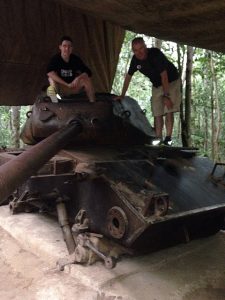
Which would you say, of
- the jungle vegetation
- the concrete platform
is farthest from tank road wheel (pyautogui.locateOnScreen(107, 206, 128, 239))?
the jungle vegetation

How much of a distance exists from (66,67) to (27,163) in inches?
128

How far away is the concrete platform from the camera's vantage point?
335 centimetres

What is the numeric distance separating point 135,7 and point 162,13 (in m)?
0.25

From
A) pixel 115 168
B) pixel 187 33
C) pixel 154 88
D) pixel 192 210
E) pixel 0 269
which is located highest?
pixel 187 33

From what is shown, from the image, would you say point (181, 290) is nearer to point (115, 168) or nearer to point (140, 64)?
point (115, 168)

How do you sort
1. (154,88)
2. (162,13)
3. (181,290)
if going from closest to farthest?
(181,290) < (162,13) < (154,88)

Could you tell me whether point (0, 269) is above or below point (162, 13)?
below

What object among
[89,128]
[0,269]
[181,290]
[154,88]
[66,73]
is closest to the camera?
[181,290]

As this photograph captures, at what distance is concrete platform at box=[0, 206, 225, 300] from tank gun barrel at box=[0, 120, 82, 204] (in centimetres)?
110

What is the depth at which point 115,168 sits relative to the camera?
398cm

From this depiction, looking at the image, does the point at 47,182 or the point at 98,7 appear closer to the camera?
the point at 47,182

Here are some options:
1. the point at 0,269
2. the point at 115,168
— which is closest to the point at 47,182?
the point at 115,168

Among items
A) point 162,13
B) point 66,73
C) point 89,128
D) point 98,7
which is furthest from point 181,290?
point 66,73

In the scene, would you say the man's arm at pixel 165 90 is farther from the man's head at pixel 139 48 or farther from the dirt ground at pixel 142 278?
the dirt ground at pixel 142 278
